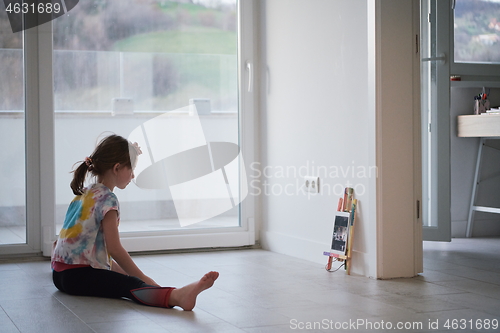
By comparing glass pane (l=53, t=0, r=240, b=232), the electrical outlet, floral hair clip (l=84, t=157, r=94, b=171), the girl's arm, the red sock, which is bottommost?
the red sock

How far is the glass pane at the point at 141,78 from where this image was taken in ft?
10.9

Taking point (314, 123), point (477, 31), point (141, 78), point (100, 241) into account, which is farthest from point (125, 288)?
point (477, 31)

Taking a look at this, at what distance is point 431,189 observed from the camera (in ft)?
12.3

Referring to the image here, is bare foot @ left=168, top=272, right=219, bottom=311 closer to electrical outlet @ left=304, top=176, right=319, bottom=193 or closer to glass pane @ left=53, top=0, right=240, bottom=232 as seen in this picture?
electrical outlet @ left=304, top=176, right=319, bottom=193

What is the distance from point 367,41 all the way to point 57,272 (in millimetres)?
1618

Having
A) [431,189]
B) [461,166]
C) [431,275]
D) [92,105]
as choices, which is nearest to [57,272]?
[92,105]

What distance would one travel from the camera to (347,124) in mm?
2791

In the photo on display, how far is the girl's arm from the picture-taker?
7.22ft

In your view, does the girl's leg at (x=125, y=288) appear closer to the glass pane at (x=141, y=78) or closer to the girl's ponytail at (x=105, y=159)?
the girl's ponytail at (x=105, y=159)

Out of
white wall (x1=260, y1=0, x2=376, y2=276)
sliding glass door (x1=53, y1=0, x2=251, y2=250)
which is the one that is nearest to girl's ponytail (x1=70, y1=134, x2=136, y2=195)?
sliding glass door (x1=53, y1=0, x2=251, y2=250)

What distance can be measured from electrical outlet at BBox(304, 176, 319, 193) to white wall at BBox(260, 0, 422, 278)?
4 cm

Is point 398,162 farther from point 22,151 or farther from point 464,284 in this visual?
point 22,151

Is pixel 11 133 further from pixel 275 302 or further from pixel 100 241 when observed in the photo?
pixel 275 302

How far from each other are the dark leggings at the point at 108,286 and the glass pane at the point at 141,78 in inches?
45.4
